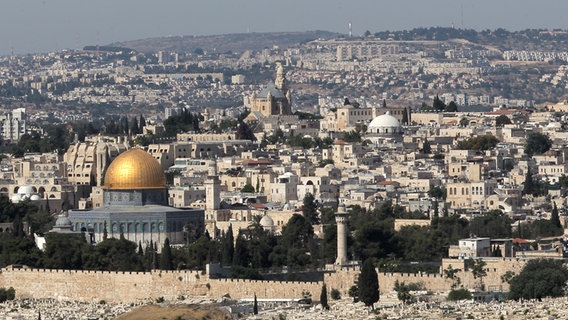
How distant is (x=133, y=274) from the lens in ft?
209

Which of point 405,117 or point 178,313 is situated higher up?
point 405,117

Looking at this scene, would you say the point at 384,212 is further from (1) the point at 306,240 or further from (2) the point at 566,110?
(2) the point at 566,110

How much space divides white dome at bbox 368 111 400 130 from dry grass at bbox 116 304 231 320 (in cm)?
5589

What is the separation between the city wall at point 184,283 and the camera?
199 ft

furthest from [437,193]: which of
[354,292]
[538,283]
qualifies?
[538,283]

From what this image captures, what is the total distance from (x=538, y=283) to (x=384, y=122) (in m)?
56.6

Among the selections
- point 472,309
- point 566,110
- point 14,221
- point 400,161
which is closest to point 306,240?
point 14,221

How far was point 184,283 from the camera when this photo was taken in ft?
206

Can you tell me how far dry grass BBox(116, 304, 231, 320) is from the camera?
5506cm

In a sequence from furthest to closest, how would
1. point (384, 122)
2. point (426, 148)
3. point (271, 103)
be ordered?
point (271, 103) < point (384, 122) < point (426, 148)

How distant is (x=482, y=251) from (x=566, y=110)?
66670 millimetres

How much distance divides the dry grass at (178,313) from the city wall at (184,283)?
3.74 metres

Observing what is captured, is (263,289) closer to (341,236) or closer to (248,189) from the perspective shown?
(341,236)

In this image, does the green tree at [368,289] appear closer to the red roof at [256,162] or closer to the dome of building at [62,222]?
the dome of building at [62,222]
